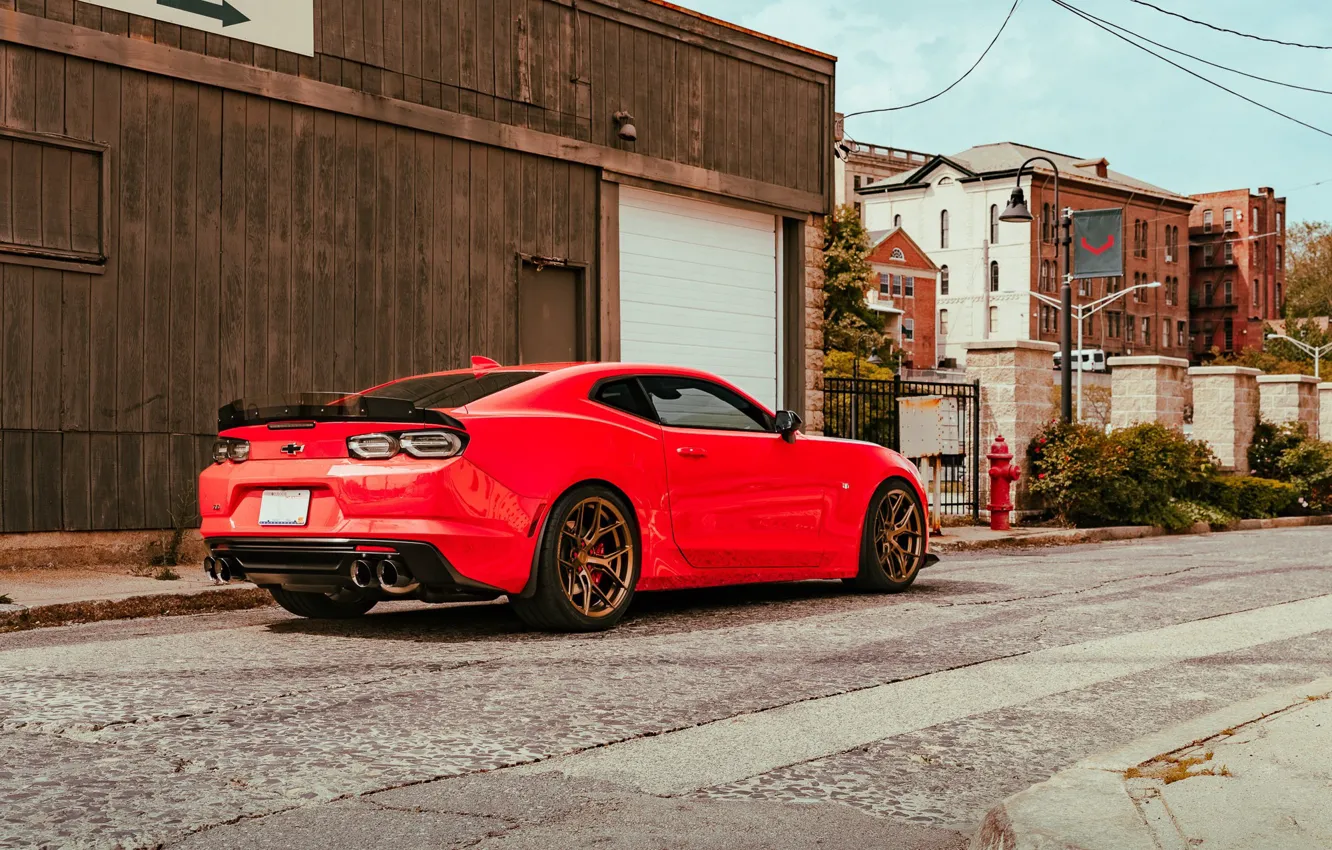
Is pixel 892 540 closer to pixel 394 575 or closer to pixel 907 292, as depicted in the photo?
pixel 394 575

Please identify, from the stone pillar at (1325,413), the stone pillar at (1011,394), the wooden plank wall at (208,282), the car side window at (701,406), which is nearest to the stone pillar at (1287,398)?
the stone pillar at (1325,413)

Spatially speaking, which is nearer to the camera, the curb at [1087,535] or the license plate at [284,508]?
the license plate at [284,508]

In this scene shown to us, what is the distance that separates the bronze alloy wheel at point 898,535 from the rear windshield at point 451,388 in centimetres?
299

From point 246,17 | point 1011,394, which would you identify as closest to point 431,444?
point 246,17

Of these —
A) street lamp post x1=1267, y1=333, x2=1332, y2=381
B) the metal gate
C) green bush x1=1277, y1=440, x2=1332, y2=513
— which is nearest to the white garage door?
the metal gate

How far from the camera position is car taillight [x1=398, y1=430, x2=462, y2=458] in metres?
7.25

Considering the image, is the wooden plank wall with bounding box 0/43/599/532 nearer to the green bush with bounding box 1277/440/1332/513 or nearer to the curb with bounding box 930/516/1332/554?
the curb with bounding box 930/516/1332/554

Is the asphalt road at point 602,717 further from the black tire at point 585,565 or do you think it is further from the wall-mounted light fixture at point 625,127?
the wall-mounted light fixture at point 625,127

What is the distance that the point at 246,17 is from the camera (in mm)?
12875

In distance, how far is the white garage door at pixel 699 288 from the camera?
1678 cm

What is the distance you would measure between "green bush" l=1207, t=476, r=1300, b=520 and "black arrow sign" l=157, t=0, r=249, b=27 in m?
15.4

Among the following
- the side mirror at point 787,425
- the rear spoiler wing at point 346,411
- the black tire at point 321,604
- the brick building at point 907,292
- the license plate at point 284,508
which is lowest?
the black tire at point 321,604

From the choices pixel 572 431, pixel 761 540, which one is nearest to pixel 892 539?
Answer: pixel 761 540

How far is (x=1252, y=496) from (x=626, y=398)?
16.9 m
